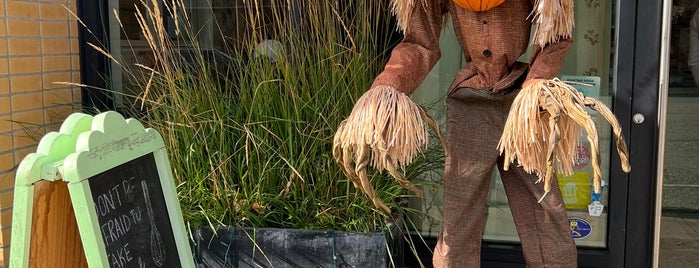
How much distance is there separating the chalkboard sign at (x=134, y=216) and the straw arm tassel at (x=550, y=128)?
951 mm

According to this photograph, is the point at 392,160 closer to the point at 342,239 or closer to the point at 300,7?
the point at 342,239

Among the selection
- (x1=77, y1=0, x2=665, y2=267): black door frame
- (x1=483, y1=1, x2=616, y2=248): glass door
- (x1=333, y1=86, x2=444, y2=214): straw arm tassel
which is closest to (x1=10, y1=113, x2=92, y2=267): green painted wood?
(x1=333, y1=86, x2=444, y2=214): straw arm tassel

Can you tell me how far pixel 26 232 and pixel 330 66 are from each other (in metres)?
1.34

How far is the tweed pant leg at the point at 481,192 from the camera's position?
2.33 meters

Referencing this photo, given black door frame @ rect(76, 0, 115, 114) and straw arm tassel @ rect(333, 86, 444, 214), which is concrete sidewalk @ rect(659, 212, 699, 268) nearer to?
straw arm tassel @ rect(333, 86, 444, 214)

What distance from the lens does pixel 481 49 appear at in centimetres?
231

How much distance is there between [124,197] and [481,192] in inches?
44.1

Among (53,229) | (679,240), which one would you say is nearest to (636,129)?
(679,240)

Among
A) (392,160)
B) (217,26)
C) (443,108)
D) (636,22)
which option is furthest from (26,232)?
(636,22)

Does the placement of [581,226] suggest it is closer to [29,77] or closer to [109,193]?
[109,193]

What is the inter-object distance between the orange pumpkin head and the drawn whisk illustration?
105cm

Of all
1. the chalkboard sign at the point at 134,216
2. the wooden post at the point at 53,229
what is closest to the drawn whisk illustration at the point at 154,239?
the chalkboard sign at the point at 134,216

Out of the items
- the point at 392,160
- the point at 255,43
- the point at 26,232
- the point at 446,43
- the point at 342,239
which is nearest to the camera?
the point at 26,232

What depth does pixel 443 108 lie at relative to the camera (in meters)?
3.21
